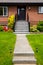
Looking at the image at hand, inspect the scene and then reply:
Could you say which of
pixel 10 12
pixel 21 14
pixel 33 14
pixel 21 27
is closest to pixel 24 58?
pixel 21 27

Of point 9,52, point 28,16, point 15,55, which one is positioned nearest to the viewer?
point 15,55

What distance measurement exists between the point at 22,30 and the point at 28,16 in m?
3.90

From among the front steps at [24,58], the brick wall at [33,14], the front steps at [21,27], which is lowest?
the front steps at [24,58]

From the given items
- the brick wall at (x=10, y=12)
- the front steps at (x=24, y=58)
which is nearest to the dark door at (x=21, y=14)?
the brick wall at (x=10, y=12)

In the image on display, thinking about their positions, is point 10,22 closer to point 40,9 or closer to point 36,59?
point 40,9

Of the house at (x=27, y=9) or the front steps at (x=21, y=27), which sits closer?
the front steps at (x=21, y=27)

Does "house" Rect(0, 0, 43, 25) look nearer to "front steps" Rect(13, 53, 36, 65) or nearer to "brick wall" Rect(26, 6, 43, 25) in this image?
"brick wall" Rect(26, 6, 43, 25)

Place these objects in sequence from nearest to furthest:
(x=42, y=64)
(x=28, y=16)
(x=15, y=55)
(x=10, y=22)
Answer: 1. (x=42, y=64)
2. (x=15, y=55)
3. (x=10, y=22)
4. (x=28, y=16)

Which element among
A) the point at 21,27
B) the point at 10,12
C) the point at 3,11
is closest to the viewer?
the point at 21,27

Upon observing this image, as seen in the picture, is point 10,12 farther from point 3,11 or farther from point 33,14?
point 33,14

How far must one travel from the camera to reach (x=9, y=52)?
13.0 m

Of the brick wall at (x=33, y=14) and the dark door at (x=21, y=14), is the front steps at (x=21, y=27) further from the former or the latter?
the dark door at (x=21, y=14)

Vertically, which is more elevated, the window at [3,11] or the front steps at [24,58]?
the window at [3,11]

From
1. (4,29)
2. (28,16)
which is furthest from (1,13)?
(4,29)
